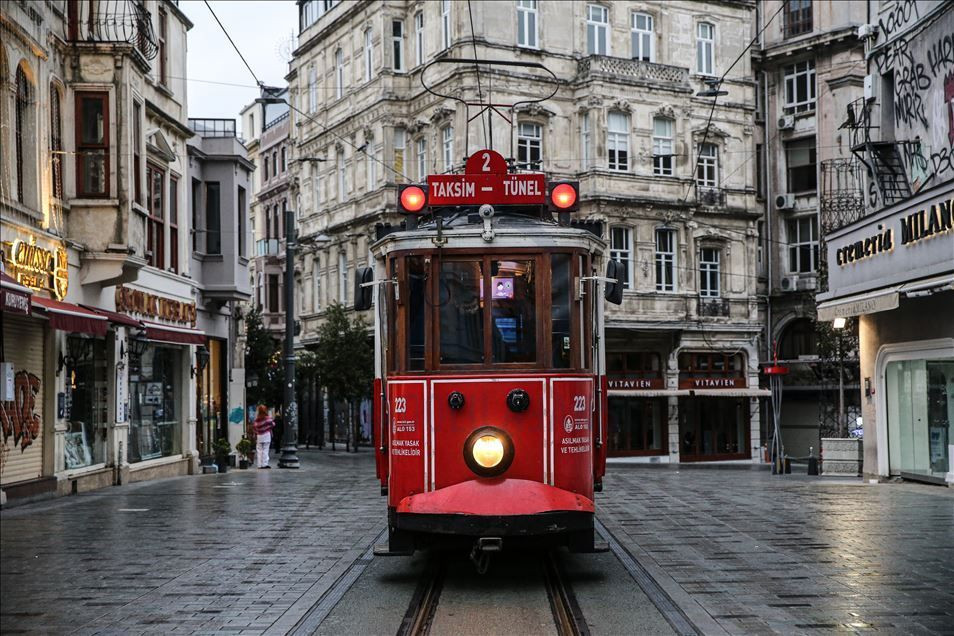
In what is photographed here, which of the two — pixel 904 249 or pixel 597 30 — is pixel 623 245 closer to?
pixel 597 30

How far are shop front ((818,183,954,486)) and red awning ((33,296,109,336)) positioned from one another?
42.7 ft

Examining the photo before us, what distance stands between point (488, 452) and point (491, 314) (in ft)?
4.03

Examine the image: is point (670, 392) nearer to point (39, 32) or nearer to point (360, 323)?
point (360, 323)

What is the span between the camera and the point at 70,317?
17.6 meters

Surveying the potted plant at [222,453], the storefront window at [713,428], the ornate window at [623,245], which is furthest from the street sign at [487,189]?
the storefront window at [713,428]

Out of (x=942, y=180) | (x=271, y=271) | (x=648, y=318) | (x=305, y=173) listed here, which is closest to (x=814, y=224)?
(x=648, y=318)

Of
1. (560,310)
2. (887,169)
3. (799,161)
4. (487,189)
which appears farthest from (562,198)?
(799,161)

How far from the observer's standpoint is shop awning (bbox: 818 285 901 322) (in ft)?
66.0

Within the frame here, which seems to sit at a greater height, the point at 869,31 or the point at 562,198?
the point at 869,31

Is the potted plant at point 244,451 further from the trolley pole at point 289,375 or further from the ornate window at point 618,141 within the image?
the ornate window at point 618,141

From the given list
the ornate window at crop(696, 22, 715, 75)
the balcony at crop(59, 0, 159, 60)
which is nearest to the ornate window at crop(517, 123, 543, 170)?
the ornate window at crop(696, 22, 715, 75)

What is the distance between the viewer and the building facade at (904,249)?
20.0 meters

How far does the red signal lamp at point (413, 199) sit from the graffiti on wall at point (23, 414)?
8966 mm

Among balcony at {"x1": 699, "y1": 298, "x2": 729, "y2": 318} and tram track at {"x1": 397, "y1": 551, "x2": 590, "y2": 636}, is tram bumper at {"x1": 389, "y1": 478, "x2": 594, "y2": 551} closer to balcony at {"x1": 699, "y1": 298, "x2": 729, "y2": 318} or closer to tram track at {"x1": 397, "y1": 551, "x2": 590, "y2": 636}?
tram track at {"x1": 397, "y1": 551, "x2": 590, "y2": 636}
